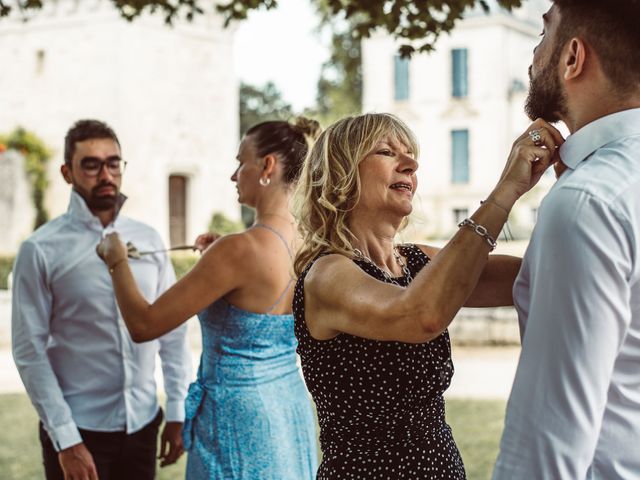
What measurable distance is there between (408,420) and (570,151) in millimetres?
786

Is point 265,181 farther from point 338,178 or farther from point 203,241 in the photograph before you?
point 338,178

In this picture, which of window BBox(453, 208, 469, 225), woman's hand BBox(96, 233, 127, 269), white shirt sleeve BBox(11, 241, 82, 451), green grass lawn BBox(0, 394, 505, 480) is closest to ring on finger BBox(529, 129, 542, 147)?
woman's hand BBox(96, 233, 127, 269)

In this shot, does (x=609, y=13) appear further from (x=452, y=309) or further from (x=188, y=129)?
(x=188, y=129)

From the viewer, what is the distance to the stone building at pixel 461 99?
2539 cm

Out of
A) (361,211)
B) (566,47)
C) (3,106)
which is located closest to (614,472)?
(566,47)

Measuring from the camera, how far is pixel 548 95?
160 centimetres

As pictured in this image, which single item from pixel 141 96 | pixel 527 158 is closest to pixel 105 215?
pixel 527 158

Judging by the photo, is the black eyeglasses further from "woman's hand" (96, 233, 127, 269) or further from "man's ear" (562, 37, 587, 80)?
"man's ear" (562, 37, 587, 80)

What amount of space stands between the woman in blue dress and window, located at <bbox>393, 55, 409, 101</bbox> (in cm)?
→ 2361

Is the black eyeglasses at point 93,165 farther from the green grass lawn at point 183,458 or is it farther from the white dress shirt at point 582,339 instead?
the green grass lawn at point 183,458

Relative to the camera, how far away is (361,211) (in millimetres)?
2145

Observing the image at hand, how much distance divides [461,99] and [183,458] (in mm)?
20948

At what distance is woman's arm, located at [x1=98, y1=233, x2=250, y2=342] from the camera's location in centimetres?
280

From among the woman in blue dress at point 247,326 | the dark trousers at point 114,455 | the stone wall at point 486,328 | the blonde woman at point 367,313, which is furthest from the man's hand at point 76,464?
the stone wall at point 486,328
